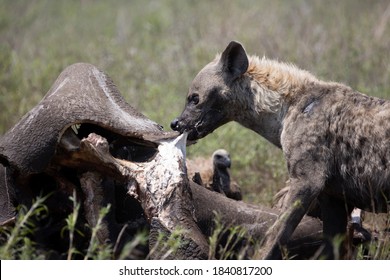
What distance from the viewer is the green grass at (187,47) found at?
891 centimetres

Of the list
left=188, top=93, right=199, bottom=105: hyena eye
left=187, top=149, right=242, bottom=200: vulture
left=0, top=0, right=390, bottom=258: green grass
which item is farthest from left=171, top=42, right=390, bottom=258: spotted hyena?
left=0, top=0, right=390, bottom=258: green grass

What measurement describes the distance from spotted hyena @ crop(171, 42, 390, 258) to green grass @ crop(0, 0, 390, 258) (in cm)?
150

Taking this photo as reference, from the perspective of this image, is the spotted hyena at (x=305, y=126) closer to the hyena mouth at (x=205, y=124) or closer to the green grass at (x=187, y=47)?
the hyena mouth at (x=205, y=124)

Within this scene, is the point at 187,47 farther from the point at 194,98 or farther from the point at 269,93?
the point at 269,93

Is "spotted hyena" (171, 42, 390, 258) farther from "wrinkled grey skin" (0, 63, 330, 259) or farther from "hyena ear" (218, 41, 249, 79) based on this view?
"wrinkled grey skin" (0, 63, 330, 259)

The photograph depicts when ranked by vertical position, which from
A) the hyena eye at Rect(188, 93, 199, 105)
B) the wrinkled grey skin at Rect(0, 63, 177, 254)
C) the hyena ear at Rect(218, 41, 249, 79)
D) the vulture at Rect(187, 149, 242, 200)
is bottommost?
the vulture at Rect(187, 149, 242, 200)

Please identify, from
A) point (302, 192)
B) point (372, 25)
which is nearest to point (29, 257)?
point (302, 192)

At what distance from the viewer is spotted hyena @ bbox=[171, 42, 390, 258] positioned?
5633 millimetres

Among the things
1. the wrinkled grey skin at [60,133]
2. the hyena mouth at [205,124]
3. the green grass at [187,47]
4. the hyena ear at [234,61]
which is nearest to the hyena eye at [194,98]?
the hyena mouth at [205,124]

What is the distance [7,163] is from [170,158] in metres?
1.05

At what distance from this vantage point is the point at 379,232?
19.9 ft

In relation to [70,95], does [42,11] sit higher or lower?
higher

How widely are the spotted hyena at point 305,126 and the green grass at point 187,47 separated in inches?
59.0

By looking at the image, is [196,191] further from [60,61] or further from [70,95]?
[60,61]
